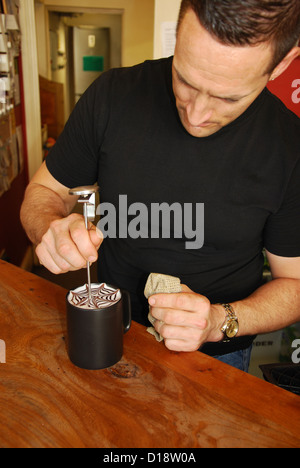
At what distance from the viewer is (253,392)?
811 millimetres

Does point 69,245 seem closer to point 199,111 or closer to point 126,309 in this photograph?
point 126,309

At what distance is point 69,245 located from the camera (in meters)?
0.86

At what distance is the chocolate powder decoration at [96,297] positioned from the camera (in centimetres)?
81

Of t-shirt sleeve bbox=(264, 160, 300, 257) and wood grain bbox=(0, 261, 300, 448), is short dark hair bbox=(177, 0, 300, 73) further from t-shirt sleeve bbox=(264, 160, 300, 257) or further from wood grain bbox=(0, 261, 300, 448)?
wood grain bbox=(0, 261, 300, 448)

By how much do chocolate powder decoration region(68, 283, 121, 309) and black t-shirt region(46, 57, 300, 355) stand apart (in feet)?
1.19

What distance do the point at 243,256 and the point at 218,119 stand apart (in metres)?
0.44

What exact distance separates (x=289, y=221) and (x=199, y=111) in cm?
44

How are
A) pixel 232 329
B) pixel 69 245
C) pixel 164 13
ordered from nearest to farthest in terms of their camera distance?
pixel 69 245 < pixel 232 329 < pixel 164 13

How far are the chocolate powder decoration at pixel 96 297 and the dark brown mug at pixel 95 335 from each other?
0.01 meters

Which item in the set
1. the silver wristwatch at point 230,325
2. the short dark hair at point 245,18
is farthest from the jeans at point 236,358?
the short dark hair at point 245,18

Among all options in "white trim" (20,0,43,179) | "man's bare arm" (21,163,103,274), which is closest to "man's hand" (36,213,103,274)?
"man's bare arm" (21,163,103,274)

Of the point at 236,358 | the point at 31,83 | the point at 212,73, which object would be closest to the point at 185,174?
the point at 212,73

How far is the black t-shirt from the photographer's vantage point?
1.15 meters

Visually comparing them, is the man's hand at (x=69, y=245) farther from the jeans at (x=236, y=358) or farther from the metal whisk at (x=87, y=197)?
the jeans at (x=236, y=358)
